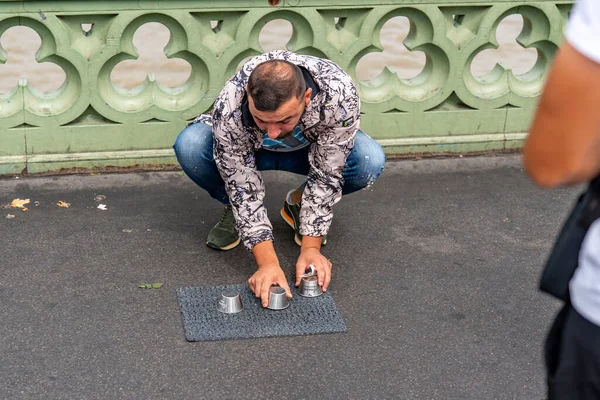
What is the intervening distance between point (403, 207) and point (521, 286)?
0.89 meters

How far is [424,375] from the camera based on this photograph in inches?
119

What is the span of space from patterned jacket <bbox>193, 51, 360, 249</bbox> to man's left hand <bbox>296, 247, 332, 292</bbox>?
87 mm

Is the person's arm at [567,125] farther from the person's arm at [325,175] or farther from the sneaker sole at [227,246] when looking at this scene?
the sneaker sole at [227,246]

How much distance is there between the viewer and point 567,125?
124 centimetres

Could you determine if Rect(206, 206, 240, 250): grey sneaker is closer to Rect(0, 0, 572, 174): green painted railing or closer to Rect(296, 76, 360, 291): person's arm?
Rect(296, 76, 360, 291): person's arm

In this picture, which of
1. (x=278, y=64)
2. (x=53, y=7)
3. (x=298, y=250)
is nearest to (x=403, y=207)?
(x=298, y=250)

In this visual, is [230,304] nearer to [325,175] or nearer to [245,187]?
[245,187]

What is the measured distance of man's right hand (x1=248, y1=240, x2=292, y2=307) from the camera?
334cm

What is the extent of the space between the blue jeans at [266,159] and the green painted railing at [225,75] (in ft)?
2.88

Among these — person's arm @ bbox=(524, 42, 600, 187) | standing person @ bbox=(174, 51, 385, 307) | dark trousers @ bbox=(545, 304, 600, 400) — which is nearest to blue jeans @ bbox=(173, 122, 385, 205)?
standing person @ bbox=(174, 51, 385, 307)

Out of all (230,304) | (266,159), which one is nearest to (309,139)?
(266,159)

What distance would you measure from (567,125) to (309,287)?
7.61ft

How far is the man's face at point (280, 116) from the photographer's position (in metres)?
2.96

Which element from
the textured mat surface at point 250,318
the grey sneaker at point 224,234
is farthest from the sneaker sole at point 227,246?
the textured mat surface at point 250,318
